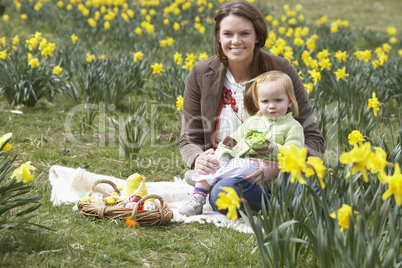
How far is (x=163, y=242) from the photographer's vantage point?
7.39ft

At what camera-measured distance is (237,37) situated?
2.59 meters

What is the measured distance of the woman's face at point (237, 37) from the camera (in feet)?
8.51

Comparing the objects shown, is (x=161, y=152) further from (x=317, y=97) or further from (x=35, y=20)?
(x=35, y=20)

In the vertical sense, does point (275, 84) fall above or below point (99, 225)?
above

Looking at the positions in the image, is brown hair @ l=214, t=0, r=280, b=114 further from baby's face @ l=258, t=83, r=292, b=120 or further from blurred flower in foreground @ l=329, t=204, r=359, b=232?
blurred flower in foreground @ l=329, t=204, r=359, b=232

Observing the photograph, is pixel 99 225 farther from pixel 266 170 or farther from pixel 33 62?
pixel 33 62

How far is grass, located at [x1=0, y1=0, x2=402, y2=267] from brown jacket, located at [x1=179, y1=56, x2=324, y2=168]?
58 cm

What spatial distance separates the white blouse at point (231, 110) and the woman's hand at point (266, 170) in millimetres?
355

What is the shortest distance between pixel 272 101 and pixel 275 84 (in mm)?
98

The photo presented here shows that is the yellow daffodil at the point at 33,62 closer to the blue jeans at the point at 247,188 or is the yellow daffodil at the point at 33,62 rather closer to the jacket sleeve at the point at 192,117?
the jacket sleeve at the point at 192,117

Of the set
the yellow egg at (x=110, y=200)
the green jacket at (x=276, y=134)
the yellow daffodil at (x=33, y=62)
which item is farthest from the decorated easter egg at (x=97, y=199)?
the yellow daffodil at (x=33, y=62)

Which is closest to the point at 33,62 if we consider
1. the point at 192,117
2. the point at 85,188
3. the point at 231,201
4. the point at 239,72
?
the point at 85,188

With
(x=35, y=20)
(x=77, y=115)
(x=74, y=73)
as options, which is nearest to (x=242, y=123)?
(x=77, y=115)

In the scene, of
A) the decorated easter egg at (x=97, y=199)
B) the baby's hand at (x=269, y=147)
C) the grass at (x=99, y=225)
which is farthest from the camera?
the decorated easter egg at (x=97, y=199)
